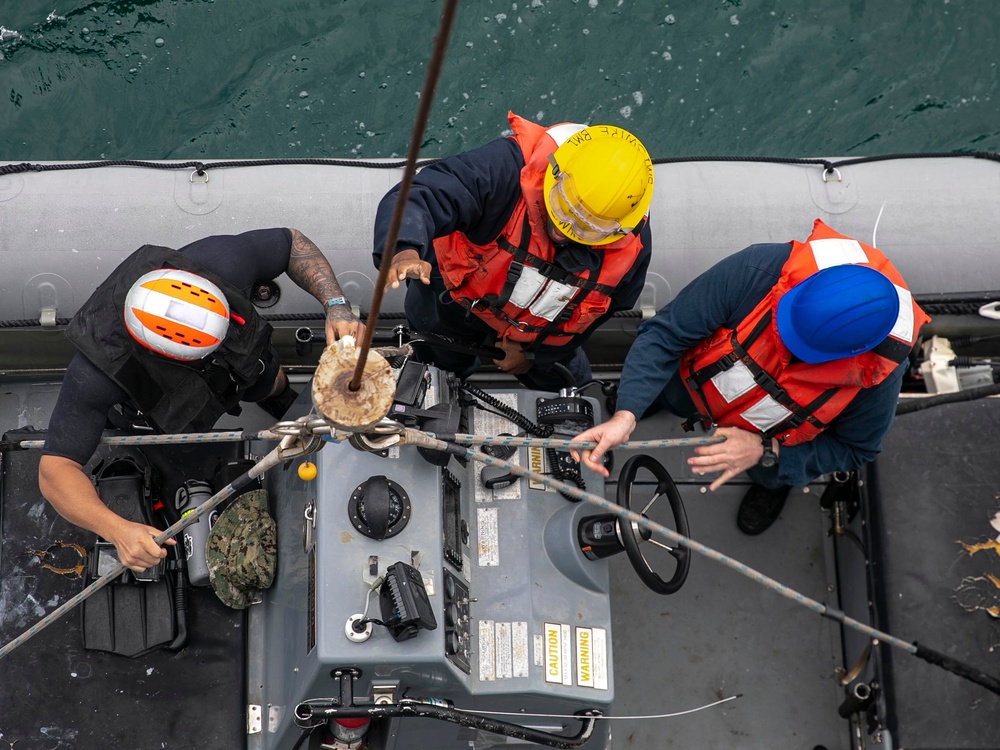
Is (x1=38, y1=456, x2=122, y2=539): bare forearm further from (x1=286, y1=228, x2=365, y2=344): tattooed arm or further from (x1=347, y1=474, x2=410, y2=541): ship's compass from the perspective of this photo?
(x1=286, y1=228, x2=365, y2=344): tattooed arm

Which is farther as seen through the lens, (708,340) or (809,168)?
(809,168)

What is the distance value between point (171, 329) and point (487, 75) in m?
2.46

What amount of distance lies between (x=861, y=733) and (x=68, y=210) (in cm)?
281

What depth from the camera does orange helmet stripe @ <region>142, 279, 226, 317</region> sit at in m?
2.19

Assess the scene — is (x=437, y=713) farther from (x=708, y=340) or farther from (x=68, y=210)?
(x=68, y=210)

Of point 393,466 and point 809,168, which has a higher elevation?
point 809,168

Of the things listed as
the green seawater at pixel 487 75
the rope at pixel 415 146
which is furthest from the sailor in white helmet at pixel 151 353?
the green seawater at pixel 487 75

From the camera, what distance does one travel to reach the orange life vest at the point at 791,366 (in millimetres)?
2215

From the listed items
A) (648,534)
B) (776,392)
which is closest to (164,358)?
(648,534)

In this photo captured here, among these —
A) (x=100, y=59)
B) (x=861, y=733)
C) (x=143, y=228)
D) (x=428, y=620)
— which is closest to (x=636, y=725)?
(x=861, y=733)

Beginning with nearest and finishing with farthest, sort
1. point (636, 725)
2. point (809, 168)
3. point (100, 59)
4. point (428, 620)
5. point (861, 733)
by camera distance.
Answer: point (428, 620) → point (861, 733) → point (636, 725) → point (809, 168) → point (100, 59)

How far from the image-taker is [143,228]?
2.88 m

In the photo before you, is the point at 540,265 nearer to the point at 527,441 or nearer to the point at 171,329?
the point at 527,441

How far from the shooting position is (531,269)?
94.0 inches
